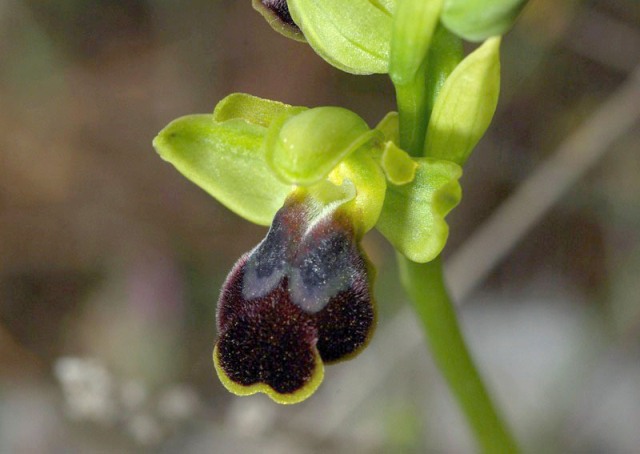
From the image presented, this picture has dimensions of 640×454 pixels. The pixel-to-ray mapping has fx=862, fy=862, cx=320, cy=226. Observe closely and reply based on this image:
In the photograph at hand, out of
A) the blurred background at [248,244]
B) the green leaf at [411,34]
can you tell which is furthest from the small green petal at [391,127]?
the blurred background at [248,244]

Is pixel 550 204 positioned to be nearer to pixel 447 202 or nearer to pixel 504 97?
pixel 504 97

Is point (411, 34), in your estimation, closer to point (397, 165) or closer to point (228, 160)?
point (397, 165)

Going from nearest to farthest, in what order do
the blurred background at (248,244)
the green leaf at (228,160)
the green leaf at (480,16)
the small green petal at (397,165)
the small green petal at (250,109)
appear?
the green leaf at (480,16)
the small green petal at (397,165)
the small green petal at (250,109)
the green leaf at (228,160)
the blurred background at (248,244)

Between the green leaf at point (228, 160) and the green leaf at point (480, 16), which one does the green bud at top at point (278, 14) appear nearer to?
the green leaf at point (228, 160)

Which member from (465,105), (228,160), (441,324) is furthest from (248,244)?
(465,105)

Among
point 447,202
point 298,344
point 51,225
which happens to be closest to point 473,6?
point 447,202

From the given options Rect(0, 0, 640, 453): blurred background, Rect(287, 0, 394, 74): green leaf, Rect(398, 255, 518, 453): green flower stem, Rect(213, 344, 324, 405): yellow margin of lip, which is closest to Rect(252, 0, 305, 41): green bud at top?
Rect(287, 0, 394, 74): green leaf

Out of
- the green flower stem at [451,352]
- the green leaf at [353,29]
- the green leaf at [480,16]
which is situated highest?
the green leaf at [480,16]
